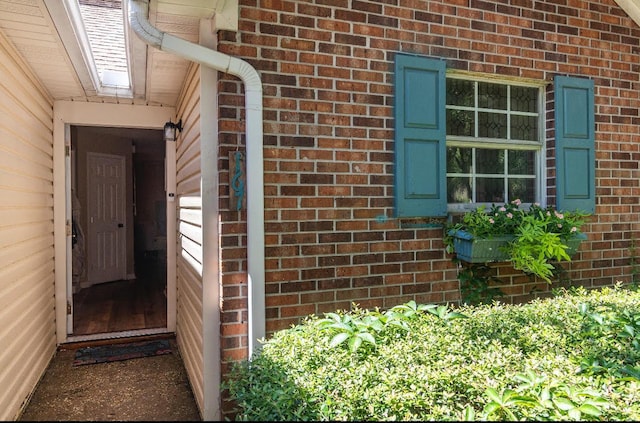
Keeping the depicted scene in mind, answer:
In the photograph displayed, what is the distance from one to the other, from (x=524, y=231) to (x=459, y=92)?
1.13 metres

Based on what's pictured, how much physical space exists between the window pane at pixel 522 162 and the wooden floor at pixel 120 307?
3.65 m

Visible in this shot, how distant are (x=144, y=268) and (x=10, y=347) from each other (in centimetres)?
633

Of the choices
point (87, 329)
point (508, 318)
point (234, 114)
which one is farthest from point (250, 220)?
point (87, 329)

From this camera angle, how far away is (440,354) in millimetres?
1862

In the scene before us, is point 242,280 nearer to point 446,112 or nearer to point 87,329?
point 446,112

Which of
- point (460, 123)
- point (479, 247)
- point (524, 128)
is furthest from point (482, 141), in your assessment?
point (479, 247)

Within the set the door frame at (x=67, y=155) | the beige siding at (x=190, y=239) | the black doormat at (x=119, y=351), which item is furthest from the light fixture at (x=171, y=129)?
the black doormat at (x=119, y=351)

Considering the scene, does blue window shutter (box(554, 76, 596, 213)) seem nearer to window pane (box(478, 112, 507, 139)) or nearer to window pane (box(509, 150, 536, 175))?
window pane (box(509, 150, 536, 175))

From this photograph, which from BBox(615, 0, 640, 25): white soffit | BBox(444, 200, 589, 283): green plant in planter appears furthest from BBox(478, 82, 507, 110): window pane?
BBox(615, 0, 640, 25): white soffit

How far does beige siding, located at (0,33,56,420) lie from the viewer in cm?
281

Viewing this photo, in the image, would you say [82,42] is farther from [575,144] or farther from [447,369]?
[575,144]

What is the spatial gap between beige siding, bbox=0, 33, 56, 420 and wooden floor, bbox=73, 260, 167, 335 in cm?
72

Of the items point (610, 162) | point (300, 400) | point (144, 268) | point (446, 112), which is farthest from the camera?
point (144, 268)

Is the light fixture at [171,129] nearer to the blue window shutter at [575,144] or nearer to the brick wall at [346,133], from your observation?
the brick wall at [346,133]
